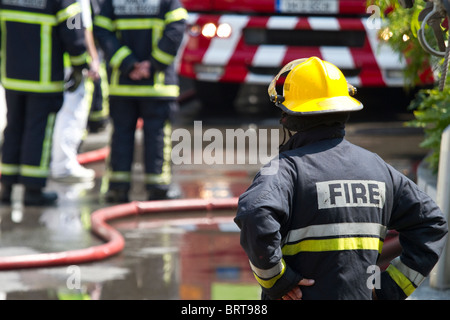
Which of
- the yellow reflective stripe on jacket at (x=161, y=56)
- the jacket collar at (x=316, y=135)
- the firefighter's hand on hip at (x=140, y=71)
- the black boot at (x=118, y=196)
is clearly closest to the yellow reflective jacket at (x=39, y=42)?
the firefighter's hand on hip at (x=140, y=71)

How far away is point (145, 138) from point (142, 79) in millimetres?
434

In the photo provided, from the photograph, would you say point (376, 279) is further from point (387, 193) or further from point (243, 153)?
point (243, 153)

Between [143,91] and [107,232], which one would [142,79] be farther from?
[107,232]

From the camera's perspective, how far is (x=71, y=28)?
22.6 feet

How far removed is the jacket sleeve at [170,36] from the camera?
693 cm

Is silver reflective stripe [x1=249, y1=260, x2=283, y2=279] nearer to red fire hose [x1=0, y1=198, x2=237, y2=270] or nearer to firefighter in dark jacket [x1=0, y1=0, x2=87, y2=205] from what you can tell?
red fire hose [x1=0, y1=198, x2=237, y2=270]

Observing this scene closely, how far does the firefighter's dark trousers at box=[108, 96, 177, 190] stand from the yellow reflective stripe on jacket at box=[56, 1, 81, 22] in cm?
67

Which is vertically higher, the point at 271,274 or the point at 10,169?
the point at 271,274

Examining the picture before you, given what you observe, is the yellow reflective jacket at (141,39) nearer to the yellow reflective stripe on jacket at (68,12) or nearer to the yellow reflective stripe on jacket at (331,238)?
the yellow reflective stripe on jacket at (68,12)

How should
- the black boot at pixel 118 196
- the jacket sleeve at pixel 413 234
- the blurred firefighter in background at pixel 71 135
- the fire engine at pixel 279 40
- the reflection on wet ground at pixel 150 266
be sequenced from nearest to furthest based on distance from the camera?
the jacket sleeve at pixel 413 234 → the reflection on wet ground at pixel 150 266 → the black boot at pixel 118 196 → the blurred firefighter in background at pixel 71 135 → the fire engine at pixel 279 40

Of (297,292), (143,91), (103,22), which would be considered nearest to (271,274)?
(297,292)

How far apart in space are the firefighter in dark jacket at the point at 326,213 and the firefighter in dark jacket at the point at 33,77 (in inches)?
159

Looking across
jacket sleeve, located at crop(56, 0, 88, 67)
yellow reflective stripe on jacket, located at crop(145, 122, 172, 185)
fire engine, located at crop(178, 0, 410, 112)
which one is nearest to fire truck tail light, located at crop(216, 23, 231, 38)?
fire engine, located at crop(178, 0, 410, 112)

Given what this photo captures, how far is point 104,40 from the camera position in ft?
23.2
